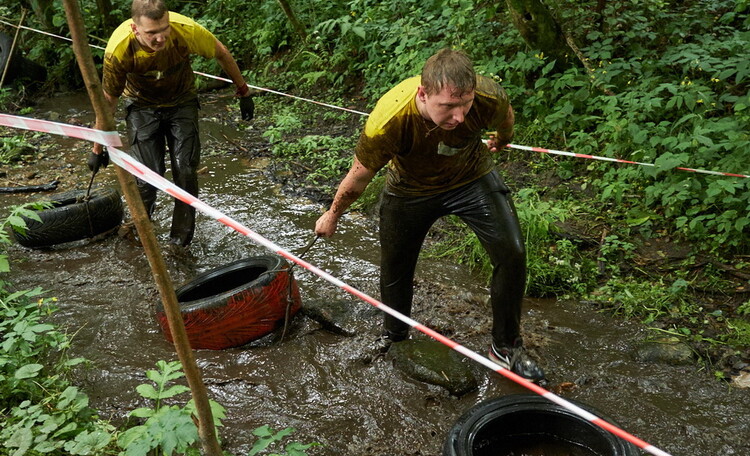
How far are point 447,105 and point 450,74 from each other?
0.15 m

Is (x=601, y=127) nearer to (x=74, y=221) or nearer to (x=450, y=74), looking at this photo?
(x=450, y=74)

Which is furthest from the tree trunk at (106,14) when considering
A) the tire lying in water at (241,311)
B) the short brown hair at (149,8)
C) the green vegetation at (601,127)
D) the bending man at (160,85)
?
the tire lying in water at (241,311)

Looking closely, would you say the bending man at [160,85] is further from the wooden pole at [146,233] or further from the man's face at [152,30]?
the wooden pole at [146,233]

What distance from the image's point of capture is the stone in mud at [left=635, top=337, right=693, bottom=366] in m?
4.12

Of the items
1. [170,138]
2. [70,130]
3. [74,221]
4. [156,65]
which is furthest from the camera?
[74,221]

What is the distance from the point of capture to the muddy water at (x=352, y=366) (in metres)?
3.59

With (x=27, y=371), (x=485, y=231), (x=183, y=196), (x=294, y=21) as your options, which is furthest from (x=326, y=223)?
(x=294, y=21)

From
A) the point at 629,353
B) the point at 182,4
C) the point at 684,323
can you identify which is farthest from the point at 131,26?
the point at 182,4

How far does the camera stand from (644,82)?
6.16 metres

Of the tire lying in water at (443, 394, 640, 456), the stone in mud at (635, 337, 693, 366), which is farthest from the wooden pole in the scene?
the stone in mud at (635, 337, 693, 366)

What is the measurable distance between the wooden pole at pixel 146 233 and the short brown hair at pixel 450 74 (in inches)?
61.5

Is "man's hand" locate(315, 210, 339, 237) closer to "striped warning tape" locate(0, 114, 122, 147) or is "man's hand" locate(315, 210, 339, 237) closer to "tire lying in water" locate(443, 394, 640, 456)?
"tire lying in water" locate(443, 394, 640, 456)

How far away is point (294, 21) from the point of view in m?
11.4

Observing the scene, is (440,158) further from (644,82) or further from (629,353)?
(644,82)
